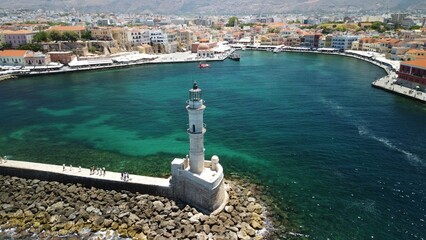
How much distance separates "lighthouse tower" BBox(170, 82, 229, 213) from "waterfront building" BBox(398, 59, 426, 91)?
133 ft

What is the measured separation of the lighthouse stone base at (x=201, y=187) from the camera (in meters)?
19.5

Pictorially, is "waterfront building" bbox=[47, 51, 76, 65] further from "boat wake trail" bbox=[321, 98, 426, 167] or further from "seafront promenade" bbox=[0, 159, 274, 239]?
"seafront promenade" bbox=[0, 159, 274, 239]

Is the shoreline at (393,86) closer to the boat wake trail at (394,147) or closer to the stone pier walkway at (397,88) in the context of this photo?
the stone pier walkway at (397,88)

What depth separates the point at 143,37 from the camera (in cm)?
10262

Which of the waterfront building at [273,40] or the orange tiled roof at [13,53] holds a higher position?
the waterfront building at [273,40]

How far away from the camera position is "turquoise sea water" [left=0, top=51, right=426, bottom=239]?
21.2 meters

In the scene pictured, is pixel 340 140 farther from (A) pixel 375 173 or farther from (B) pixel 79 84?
(B) pixel 79 84

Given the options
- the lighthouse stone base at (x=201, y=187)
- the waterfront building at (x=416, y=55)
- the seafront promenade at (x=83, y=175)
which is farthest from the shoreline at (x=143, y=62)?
the lighthouse stone base at (x=201, y=187)

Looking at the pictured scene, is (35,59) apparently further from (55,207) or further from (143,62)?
(55,207)

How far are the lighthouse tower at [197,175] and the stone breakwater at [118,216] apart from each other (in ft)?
1.99

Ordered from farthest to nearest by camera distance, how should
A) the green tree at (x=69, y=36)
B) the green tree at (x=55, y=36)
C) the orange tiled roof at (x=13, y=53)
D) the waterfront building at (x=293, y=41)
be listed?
the waterfront building at (x=293, y=41) → the green tree at (x=55, y=36) → the green tree at (x=69, y=36) → the orange tiled roof at (x=13, y=53)

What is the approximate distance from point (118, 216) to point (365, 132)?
25.7 m

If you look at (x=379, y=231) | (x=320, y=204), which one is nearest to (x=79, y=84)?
(x=320, y=204)

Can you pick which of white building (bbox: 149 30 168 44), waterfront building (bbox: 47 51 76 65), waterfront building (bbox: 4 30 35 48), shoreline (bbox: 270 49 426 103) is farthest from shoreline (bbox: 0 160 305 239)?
white building (bbox: 149 30 168 44)
